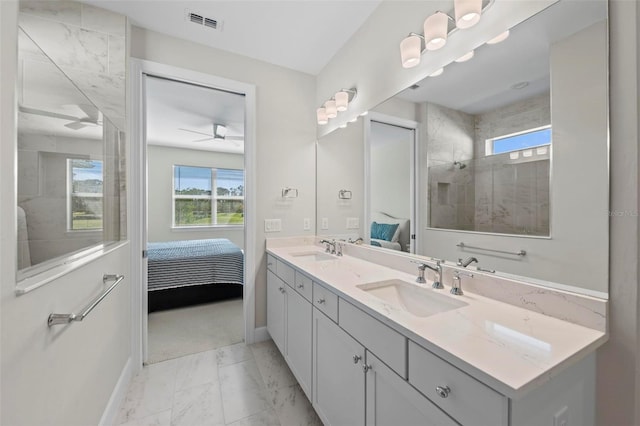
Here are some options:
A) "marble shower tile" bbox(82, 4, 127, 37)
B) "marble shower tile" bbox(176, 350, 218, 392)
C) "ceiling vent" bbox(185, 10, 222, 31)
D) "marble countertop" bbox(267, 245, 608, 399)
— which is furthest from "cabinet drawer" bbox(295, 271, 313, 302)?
"marble shower tile" bbox(82, 4, 127, 37)

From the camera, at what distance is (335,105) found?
218 centimetres

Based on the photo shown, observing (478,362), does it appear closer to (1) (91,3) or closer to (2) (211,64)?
(2) (211,64)

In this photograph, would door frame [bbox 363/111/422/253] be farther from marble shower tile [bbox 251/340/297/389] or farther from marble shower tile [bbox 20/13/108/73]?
marble shower tile [bbox 20/13/108/73]

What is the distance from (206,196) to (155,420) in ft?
15.4

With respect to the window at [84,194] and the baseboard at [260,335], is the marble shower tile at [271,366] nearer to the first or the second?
the baseboard at [260,335]

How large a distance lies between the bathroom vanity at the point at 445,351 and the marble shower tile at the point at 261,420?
0.78ft

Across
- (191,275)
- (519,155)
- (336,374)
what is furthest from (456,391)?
(191,275)

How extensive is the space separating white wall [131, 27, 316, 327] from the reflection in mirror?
986mm

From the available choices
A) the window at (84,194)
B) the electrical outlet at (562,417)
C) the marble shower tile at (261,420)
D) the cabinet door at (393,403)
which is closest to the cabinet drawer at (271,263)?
the marble shower tile at (261,420)

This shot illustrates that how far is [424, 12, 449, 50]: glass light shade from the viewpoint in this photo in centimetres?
123

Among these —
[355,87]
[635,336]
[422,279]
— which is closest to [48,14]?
[355,87]

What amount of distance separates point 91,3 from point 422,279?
2744 millimetres

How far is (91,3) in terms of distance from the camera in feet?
5.52

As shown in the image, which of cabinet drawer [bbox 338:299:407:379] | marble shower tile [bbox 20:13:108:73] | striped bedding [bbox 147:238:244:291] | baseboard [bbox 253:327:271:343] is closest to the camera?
cabinet drawer [bbox 338:299:407:379]
